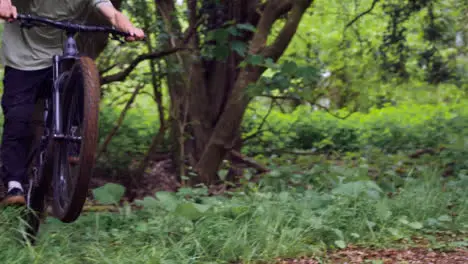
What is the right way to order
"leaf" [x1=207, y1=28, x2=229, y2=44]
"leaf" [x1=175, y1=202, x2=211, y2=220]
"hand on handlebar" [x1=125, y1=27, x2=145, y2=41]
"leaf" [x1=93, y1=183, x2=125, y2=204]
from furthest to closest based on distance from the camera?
"leaf" [x1=207, y1=28, x2=229, y2=44] < "leaf" [x1=93, y1=183, x2=125, y2=204] < "leaf" [x1=175, y1=202, x2=211, y2=220] < "hand on handlebar" [x1=125, y1=27, x2=145, y2=41]

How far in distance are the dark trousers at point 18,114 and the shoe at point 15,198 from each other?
0.08 m

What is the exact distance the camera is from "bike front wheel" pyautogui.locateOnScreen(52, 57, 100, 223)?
3338 mm

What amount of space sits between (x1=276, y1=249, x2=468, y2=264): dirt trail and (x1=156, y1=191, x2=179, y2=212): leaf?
934 millimetres

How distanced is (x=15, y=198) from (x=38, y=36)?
100 cm

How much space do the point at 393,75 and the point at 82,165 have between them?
24.7 feet

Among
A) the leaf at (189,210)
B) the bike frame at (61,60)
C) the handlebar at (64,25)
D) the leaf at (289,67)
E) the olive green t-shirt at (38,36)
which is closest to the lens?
the handlebar at (64,25)

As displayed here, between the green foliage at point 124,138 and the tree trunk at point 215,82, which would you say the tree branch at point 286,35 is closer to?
the tree trunk at point 215,82

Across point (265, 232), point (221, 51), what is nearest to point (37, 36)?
point (265, 232)

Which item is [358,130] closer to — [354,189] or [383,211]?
[354,189]

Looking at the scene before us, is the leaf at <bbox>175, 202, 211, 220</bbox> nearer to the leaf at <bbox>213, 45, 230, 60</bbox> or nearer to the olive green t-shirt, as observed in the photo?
the olive green t-shirt

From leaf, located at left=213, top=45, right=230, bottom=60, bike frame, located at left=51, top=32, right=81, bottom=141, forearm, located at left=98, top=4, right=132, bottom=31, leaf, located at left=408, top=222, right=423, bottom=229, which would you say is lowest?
leaf, located at left=408, top=222, right=423, bottom=229

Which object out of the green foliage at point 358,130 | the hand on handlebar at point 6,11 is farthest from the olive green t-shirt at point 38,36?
the green foliage at point 358,130

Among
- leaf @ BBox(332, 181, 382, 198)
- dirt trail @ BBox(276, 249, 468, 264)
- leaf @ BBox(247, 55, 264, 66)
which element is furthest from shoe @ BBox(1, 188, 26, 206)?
leaf @ BBox(247, 55, 264, 66)

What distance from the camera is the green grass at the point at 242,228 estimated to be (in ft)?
12.7
